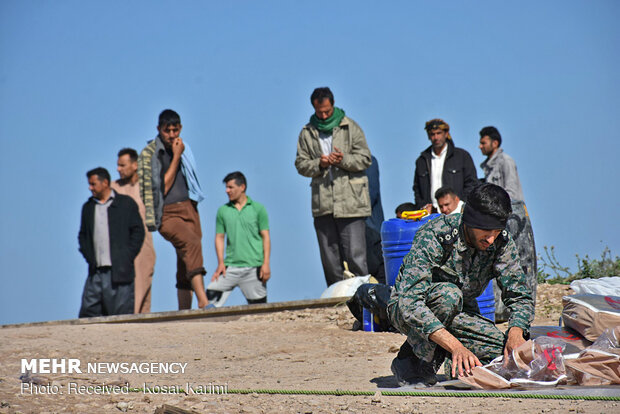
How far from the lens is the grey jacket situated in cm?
1052

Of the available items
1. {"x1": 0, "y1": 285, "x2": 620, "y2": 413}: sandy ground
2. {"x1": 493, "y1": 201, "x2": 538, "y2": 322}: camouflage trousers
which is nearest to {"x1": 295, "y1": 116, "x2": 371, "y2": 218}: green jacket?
{"x1": 0, "y1": 285, "x2": 620, "y2": 413}: sandy ground

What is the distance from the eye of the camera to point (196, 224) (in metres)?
10.6

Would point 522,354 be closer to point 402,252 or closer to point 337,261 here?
point 402,252

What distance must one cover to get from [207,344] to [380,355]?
1.81 m

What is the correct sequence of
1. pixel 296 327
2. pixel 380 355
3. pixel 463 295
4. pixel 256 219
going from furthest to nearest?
pixel 256 219 → pixel 296 327 → pixel 380 355 → pixel 463 295

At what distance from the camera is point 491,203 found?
15.5 feet

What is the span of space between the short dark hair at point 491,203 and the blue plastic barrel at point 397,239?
2881mm

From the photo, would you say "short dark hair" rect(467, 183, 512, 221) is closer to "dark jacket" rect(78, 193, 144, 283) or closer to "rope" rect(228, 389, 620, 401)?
"rope" rect(228, 389, 620, 401)

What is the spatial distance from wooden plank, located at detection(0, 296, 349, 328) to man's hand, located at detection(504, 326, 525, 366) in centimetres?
490

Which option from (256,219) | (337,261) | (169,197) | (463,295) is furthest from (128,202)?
(463,295)

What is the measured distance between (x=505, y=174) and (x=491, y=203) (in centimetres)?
601

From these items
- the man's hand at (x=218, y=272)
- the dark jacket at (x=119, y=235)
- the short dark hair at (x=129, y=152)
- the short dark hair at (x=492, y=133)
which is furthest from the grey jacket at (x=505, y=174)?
the short dark hair at (x=129, y=152)

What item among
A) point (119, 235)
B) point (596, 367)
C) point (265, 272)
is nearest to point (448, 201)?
point (265, 272)

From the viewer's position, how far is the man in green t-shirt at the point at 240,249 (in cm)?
1076
